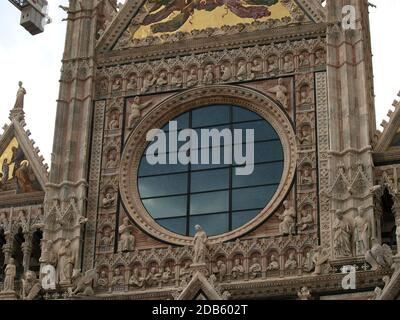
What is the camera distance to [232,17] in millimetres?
30875

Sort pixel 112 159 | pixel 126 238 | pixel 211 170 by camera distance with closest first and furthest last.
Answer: pixel 126 238
pixel 211 170
pixel 112 159

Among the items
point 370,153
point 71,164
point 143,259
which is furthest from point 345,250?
point 71,164

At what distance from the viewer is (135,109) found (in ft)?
99.0

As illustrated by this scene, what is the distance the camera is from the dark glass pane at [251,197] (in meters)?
28.3

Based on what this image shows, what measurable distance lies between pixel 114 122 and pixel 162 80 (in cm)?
145

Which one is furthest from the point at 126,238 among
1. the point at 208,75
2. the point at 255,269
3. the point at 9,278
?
the point at 208,75

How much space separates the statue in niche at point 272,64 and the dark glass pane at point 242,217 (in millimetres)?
3458

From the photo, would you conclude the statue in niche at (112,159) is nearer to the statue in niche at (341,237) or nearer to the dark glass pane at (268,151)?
the dark glass pane at (268,151)

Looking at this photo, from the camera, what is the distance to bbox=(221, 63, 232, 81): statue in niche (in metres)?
30.0

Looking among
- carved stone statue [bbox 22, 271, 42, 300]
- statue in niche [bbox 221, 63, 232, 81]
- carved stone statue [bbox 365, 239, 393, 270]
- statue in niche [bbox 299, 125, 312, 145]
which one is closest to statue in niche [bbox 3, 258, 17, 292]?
carved stone statue [bbox 22, 271, 42, 300]

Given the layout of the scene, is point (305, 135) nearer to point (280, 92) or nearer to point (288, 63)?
point (280, 92)

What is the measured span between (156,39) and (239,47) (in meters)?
2.09

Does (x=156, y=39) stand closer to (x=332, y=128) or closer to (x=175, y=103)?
(x=175, y=103)
